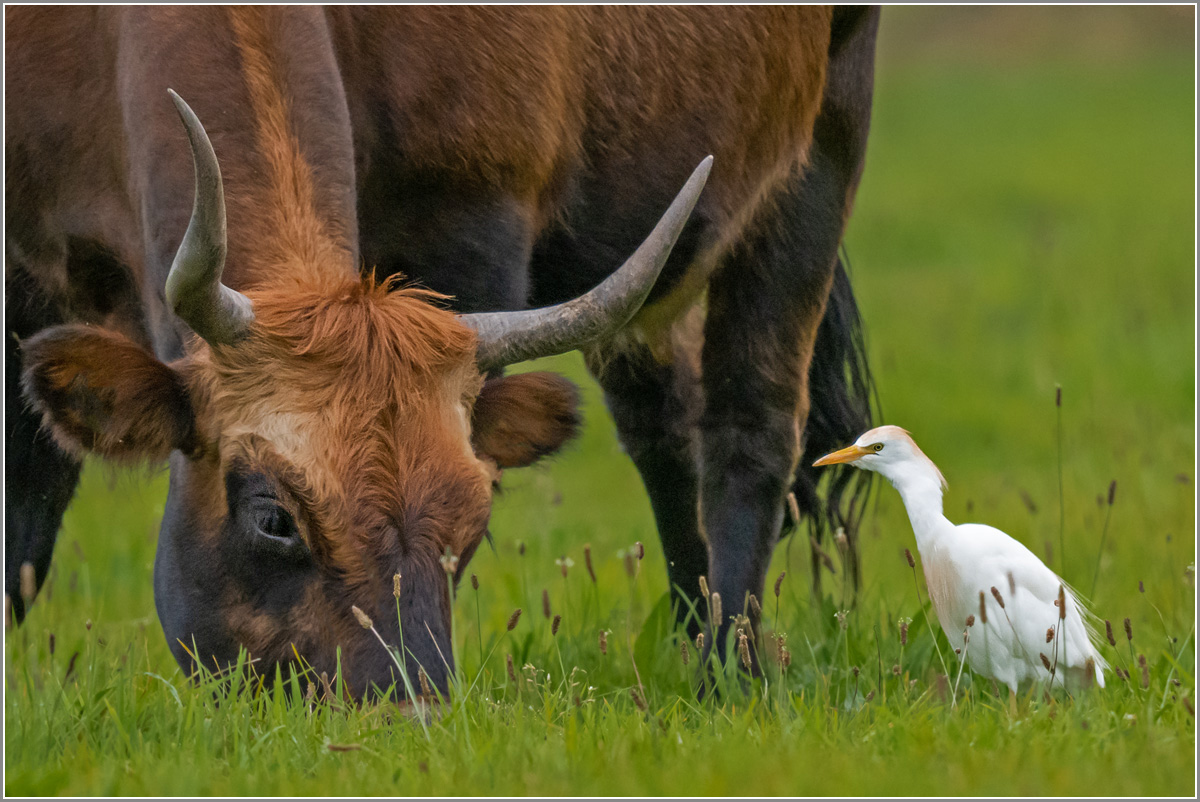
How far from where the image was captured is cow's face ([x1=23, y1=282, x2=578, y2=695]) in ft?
10.3

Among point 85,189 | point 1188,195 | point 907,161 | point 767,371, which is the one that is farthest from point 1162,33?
point 85,189

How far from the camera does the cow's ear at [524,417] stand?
363 cm

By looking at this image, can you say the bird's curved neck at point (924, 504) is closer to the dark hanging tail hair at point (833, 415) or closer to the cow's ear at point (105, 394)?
the cow's ear at point (105, 394)

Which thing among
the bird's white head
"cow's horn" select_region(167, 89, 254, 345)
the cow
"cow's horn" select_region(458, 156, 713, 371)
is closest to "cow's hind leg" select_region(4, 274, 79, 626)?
the cow

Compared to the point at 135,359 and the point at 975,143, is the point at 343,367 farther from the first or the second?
the point at 975,143

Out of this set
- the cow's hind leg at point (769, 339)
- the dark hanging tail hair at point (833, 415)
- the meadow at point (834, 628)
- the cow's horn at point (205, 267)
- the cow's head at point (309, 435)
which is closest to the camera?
the meadow at point (834, 628)

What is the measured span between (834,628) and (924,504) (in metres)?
0.98

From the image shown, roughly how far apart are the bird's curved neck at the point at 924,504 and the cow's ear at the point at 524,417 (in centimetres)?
84

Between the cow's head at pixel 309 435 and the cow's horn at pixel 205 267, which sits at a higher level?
the cow's horn at pixel 205 267

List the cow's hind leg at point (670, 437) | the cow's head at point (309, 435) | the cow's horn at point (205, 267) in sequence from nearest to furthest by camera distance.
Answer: the cow's horn at point (205, 267), the cow's head at point (309, 435), the cow's hind leg at point (670, 437)

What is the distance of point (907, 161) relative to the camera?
21859 mm

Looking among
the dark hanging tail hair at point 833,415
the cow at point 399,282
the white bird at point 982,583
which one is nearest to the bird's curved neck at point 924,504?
the white bird at point 982,583

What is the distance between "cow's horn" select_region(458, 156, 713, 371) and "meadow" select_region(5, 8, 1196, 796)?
48 centimetres

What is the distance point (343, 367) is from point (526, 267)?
122 centimetres
